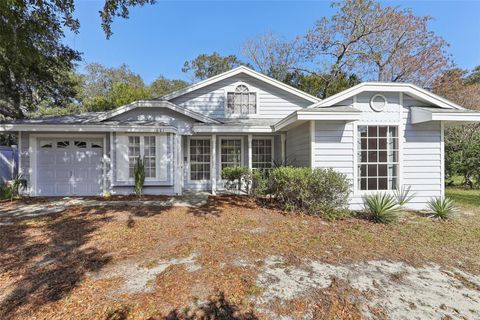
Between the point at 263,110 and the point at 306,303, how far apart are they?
402 inches

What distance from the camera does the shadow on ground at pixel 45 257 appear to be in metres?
3.27

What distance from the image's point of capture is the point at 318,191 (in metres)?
7.39

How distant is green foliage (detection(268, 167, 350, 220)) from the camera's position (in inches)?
286

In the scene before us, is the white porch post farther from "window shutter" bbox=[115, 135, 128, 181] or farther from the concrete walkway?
"window shutter" bbox=[115, 135, 128, 181]

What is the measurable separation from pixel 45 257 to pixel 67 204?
4781mm

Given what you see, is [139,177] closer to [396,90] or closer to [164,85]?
[396,90]

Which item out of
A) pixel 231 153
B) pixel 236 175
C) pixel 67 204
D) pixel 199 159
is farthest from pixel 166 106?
pixel 67 204

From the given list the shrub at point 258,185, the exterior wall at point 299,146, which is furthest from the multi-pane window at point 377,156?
the shrub at point 258,185

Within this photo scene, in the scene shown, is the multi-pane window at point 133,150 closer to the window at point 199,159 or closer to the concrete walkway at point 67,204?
the concrete walkway at point 67,204

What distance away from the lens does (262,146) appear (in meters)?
12.3

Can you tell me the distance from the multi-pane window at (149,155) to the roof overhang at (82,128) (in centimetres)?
49

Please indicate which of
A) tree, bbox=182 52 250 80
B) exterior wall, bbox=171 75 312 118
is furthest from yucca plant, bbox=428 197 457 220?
tree, bbox=182 52 250 80

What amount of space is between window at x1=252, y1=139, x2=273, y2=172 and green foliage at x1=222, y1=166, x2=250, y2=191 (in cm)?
151

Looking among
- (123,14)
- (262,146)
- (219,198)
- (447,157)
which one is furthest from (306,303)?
(447,157)
